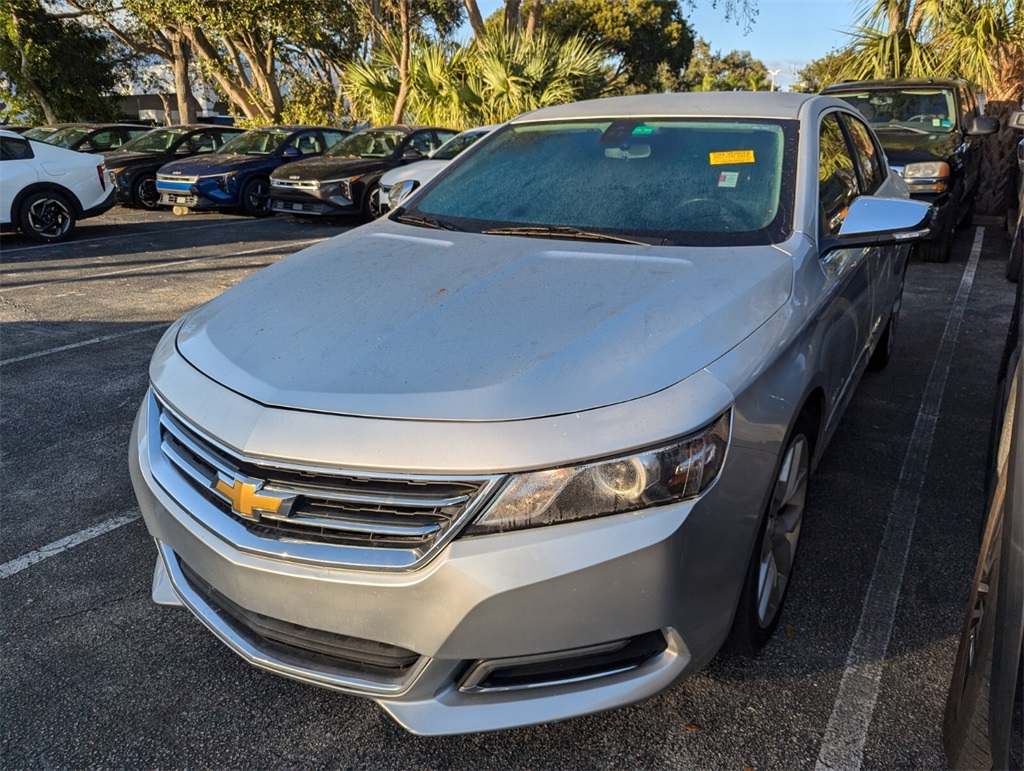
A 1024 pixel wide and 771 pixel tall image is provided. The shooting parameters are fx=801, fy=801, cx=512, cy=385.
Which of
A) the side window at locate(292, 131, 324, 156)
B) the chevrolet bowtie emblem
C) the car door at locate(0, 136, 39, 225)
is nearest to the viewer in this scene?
the chevrolet bowtie emblem

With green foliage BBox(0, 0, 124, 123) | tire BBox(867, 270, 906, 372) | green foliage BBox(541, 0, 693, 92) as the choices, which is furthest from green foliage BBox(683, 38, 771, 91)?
tire BBox(867, 270, 906, 372)

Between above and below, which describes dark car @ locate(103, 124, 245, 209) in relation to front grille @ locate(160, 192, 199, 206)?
above

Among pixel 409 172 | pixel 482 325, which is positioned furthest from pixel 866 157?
pixel 409 172

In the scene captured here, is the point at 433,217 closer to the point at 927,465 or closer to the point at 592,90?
the point at 927,465

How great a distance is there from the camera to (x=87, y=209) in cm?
1058

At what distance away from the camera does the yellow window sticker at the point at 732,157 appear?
3004 millimetres

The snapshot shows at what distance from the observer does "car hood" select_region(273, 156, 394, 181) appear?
1190 cm

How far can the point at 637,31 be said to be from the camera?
132 ft

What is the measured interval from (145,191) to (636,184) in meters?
13.1

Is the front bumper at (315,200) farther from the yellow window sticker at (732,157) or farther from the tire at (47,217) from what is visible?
the yellow window sticker at (732,157)

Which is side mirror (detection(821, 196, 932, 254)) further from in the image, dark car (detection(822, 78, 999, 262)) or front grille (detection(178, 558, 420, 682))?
dark car (detection(822, 78, 999, 262))

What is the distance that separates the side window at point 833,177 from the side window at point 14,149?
1005 cm

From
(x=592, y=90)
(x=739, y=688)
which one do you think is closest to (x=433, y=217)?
(x=739, y=688)

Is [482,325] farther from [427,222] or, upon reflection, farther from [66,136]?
[66,136]
